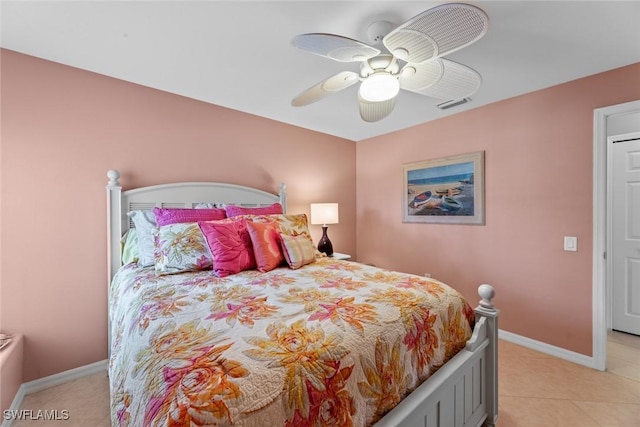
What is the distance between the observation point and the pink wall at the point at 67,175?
74.6 inches

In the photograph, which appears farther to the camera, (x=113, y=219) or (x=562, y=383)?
(x=113, y=219)

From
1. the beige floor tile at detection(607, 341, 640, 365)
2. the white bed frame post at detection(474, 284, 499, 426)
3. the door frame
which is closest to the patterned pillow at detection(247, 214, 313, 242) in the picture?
the white bed frame post at detection(474, 284, 499, 426)

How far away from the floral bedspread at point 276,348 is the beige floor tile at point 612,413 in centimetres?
106

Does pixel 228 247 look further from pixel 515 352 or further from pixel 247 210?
pixel 515 352

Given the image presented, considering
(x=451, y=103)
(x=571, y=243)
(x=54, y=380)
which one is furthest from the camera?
(x=451, y=103)

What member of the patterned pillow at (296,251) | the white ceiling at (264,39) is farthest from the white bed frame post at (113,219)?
the patterned pillow at (296,251)

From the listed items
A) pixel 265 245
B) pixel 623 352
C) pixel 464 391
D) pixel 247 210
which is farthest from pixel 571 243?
pixel 247 210

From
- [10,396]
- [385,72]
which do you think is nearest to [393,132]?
[385,72]

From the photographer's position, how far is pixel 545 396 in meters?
1.89

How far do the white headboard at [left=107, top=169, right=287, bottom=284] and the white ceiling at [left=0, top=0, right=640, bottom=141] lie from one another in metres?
0.87

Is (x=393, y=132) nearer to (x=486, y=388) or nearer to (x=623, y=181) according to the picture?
(x=623, y=181)

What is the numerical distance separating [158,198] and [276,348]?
2.02 metres

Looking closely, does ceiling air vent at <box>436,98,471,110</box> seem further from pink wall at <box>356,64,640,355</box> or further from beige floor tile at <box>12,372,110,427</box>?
beige floor tile at <box>12,372,110,427</box>

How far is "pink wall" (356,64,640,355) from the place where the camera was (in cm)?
225
